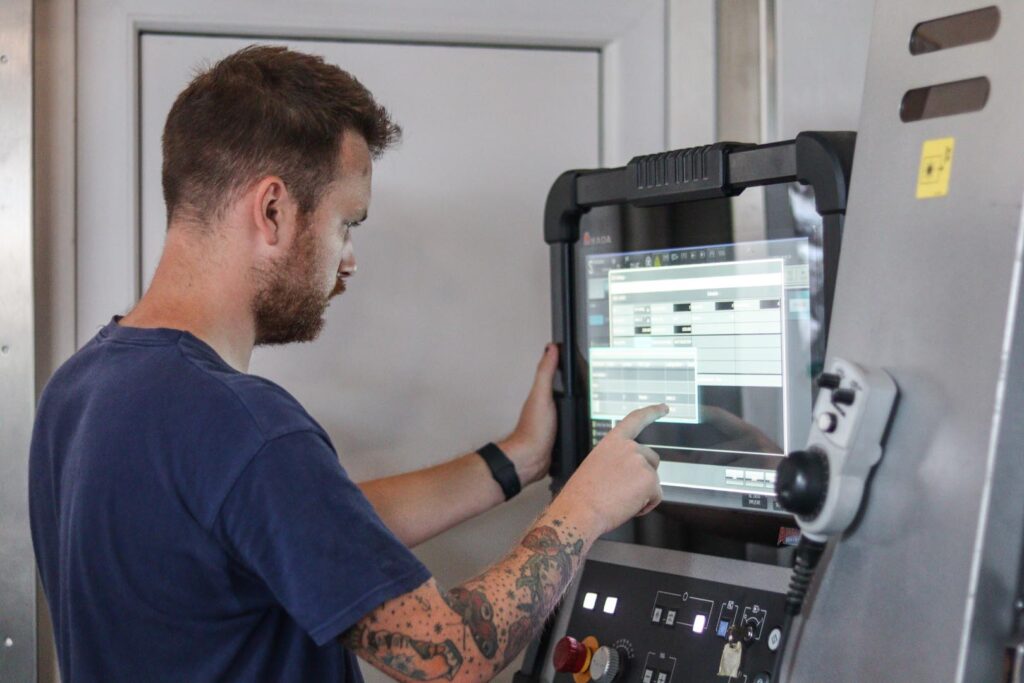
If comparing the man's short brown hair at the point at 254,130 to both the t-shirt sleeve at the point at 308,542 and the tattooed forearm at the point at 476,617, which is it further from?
the tattooed forearm at the point at 476,617

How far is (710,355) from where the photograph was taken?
55.8 inches

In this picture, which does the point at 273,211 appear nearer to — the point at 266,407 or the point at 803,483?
the point at 266,407

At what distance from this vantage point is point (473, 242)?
1911mm

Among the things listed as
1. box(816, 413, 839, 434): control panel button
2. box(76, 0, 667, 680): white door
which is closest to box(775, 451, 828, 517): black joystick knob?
box(816, 413, 839, 434): control panel button

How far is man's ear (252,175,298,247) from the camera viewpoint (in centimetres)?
121

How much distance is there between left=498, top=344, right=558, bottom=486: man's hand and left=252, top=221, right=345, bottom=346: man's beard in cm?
43

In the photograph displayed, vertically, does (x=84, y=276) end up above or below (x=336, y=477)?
above

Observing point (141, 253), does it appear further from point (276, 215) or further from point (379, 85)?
point (276, 215)

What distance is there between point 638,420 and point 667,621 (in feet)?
0.85

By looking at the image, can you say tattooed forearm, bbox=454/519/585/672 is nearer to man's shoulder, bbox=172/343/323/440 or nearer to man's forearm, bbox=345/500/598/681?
man's forearm, bbox=345/500/598/681

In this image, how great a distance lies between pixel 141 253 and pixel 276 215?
2.21 feet

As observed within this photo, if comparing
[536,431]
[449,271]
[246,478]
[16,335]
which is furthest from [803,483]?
[16,335]

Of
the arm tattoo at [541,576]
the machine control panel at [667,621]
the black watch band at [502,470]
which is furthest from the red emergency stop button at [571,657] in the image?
the black watch band at [502,470]

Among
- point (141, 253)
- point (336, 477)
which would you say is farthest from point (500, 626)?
point (141, 253)
